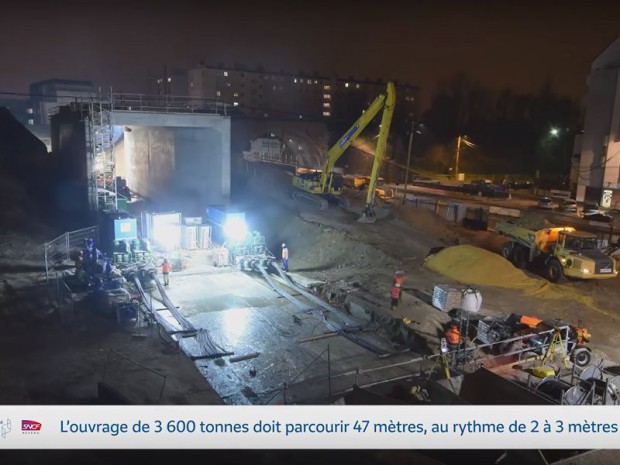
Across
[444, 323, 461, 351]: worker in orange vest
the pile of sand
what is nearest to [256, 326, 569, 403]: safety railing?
[444, 323, 461, 351]: worker in orange vest

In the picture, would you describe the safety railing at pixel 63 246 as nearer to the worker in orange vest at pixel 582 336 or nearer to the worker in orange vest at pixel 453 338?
the worker in orange vest at pixel 453 338

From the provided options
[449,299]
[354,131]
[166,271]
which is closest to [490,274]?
[449,299]

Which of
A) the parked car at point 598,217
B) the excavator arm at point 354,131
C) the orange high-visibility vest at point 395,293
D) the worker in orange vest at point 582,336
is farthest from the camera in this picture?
the parked car at point 598,217

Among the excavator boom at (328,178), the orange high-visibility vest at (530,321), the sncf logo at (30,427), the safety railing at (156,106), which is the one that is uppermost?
the safety railing at (156,106)

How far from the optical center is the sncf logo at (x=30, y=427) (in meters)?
6.63

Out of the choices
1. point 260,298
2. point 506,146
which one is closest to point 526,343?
point 260,298

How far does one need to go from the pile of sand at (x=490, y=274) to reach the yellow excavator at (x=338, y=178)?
675 cm

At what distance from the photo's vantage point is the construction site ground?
478 inches

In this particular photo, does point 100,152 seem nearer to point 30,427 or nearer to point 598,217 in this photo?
point 30,427

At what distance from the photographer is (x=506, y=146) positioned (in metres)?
80.5

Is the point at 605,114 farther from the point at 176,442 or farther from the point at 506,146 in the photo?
the point at 176,442

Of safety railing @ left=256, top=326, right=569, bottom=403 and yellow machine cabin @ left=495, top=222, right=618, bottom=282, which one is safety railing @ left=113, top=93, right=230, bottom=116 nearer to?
yellow machine cabin @ left=495, top=222, right=618, bottom=282

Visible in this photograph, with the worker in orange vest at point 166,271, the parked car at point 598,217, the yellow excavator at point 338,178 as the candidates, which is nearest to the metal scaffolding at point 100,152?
the worker in orange vest at point 166,271

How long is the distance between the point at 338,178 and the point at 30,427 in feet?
92.1
